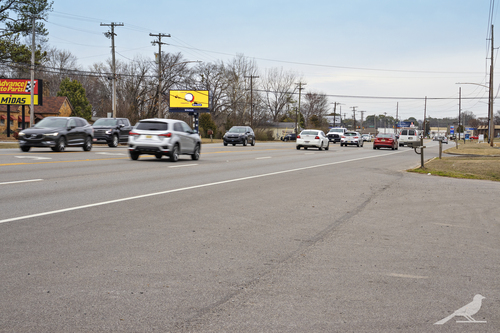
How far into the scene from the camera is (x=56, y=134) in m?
24.7

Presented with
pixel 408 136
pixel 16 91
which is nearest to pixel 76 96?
pixel 16 91

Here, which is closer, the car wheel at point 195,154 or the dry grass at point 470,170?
the dry grass at point 470,170

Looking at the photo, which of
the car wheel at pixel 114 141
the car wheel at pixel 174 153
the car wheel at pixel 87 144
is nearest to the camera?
the car wheel at pixel 174 153

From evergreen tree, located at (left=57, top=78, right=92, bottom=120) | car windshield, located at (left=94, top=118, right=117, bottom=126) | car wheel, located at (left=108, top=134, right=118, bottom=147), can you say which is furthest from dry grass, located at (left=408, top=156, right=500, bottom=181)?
evergreen tree, located at (left=57, top=78, right=92, bottom=120)

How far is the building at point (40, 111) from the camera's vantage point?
66.4m

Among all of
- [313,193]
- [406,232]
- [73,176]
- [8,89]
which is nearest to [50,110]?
[8,89]

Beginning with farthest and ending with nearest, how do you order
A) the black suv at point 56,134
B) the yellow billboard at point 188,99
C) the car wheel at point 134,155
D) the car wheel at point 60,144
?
1. the yellow billboard at point 188,99
2. the car wheel at point 60,144
3. the black suv at point 56,134
4. the car wheel at point 134,155

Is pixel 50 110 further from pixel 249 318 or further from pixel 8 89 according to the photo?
pixel 249 318

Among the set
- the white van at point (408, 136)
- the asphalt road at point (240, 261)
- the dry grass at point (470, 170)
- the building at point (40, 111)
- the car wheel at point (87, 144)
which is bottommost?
the asphalt road at point (240, 261)

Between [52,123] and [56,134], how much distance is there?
36.7 inches

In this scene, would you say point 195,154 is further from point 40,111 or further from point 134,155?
point 40,111

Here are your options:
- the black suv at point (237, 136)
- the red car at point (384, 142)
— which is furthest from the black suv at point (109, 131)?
the red car at point (384, 142)

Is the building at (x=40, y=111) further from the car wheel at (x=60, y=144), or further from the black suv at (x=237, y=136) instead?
the car wheel at (x=60, y=144)

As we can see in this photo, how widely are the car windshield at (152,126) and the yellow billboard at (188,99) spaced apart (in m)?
50.7
